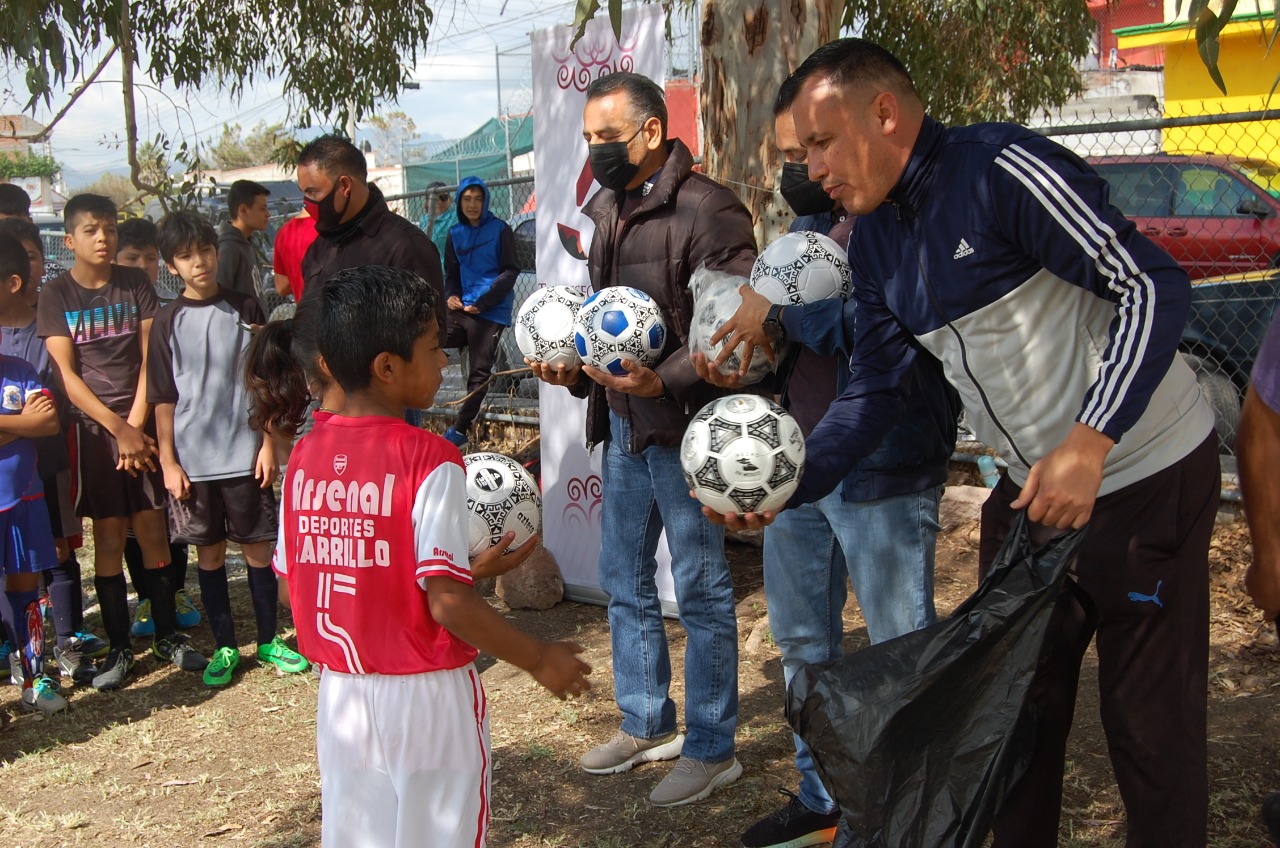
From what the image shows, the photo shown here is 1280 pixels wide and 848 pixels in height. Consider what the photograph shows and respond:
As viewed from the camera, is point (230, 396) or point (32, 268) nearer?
point (230, 396)

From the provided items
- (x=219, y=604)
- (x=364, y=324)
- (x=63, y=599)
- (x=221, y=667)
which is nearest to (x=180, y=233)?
(x=219, y=604)

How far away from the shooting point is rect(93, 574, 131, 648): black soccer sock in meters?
5.65

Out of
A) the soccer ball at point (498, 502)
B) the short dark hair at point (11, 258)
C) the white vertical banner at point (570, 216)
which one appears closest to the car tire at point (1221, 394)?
the white vertical banner at point (570, 216)

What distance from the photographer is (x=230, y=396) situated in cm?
552

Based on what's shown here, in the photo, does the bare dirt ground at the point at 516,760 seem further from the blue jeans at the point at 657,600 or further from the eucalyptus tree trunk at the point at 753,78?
the eucalyptus tree trunk at the point at 753,78

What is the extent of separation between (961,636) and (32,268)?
546 cm

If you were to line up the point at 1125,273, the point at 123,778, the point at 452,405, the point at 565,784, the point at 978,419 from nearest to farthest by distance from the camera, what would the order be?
the point at 1125,273 < the point at 978,419 < the point at 565,784 < the point at 123,778 < the point at 452,405

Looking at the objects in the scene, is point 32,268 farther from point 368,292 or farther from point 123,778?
point 368,292

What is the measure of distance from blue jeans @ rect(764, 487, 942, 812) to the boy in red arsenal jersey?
1.01 m

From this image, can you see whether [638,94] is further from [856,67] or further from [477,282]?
[477,282]

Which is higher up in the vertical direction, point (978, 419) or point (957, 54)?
point (957, 54)

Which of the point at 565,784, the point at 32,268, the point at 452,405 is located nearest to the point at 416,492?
the point at 565,784

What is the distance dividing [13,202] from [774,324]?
588cm

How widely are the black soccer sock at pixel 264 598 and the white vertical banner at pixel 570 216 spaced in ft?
4.73
